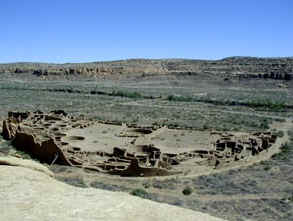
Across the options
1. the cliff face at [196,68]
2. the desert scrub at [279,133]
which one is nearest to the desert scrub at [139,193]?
the desert scrub at [279,133]

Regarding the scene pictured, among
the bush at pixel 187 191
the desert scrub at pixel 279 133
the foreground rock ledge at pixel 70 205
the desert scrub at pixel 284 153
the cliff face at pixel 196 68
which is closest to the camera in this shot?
the foreground rock ledge at pixel 70 205

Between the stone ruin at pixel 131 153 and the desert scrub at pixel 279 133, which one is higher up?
the stone ruin at pixel 131 153

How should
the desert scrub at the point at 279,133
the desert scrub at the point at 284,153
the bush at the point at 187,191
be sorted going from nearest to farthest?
the bush at the point at 187,191 < the desert scrub at the point at 284,153 < the desert scrub at the point at 279,133

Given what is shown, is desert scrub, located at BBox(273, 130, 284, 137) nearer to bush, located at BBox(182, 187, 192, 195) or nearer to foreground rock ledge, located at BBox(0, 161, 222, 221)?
bush, located at BBox(182, 187, 192, 195)

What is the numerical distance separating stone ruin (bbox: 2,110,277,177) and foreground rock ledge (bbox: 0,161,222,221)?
1486cm

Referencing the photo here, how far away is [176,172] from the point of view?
23484 mm

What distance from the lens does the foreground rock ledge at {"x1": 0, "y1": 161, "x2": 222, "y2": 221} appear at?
6.91m

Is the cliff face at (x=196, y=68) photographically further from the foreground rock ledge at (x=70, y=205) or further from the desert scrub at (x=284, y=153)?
the foreground rock ledge at (x=70, y=205)

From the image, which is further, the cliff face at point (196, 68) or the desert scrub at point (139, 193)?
the cliff face at point (196, 68)

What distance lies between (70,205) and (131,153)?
813 inches

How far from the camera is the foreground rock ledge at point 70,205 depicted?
22.7ft

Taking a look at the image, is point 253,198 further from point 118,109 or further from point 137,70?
point 137,70

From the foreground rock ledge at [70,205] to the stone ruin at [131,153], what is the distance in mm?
14861

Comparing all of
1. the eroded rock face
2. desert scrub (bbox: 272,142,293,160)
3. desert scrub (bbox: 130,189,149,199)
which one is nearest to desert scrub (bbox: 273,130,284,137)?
desert scrub (bbox: 272,142,293,160)
